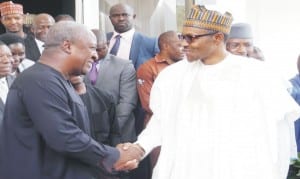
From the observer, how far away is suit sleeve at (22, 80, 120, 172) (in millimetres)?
2547

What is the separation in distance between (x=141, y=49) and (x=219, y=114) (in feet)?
7.65

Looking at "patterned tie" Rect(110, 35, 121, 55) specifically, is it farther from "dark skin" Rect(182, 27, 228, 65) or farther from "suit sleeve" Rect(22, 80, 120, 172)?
"suit sleeve" Rect(22, 80, 120, 172)

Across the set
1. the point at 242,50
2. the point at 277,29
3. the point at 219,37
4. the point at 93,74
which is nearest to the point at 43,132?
the point at 219,37

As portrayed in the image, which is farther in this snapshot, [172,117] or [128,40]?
[128,40]

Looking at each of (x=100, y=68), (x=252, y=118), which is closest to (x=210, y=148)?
(x=252, y=118)

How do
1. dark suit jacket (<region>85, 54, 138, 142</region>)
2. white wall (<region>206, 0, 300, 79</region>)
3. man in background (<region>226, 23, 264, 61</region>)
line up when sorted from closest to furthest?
dark suit jacket (<region>85, 54, 138, 142</region>) < man in background (<region>226, 23, 264, 61</region>) < white wall (<region>206, 0, 300, 79</region>)

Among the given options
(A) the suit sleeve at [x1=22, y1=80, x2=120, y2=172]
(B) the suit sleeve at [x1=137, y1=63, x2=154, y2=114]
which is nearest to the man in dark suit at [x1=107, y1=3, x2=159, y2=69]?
(B) the suit sleeve at [x1=137, y1=63, x2=154, y2=114]

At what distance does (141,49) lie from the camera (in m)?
5.18

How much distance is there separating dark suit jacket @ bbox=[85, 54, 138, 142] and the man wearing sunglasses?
3.84ft

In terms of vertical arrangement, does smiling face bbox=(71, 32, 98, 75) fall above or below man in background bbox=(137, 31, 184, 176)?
above

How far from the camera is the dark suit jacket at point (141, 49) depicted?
509cm

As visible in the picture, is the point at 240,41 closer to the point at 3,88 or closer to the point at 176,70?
the point at 176,70

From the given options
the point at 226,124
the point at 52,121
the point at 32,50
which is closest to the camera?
the point at 52,121

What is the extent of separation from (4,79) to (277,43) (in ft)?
14.2
